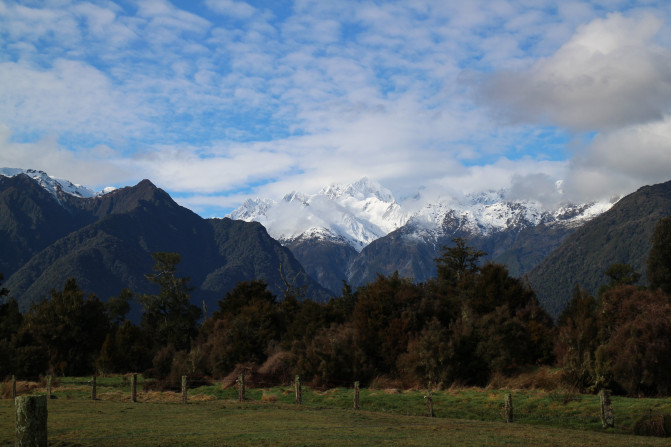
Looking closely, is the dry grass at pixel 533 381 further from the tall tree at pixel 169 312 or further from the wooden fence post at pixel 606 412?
the tall tree at pixel 169 312

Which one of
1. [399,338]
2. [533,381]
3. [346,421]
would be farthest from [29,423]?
[399,338]

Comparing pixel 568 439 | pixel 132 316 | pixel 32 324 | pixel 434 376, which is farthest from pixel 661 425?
pixel 132 316

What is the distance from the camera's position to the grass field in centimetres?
1494

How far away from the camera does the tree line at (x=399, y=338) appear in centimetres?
2938

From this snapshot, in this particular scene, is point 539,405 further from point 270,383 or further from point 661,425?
point 270,383

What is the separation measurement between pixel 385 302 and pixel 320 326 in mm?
7272

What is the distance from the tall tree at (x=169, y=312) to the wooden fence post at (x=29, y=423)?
174ft

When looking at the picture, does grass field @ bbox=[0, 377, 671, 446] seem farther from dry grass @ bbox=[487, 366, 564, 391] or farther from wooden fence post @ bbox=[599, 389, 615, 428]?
dry grass @ bbox=[487, 366, 564, 391]

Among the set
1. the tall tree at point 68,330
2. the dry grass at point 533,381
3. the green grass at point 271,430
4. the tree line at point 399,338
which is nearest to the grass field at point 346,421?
the green grass at point 271,430

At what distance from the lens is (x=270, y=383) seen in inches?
1543

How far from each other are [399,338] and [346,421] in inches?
782

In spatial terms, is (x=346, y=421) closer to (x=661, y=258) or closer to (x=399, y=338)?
(x=399, y=338)

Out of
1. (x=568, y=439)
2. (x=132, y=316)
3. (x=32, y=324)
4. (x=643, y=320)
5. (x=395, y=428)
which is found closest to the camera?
(x=568, y=439)

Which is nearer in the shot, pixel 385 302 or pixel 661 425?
pixel 661 425
